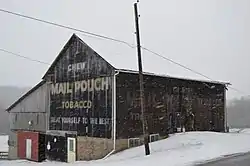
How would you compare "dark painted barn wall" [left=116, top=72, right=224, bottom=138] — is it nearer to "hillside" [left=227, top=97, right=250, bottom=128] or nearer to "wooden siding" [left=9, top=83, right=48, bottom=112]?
"wooden siding" [left=9, top=83, right=48, bottom=112]

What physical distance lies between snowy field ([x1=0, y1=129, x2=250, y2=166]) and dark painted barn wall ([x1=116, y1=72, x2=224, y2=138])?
1627mm

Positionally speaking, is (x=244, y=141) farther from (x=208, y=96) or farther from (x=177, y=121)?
(x=208, y=96)

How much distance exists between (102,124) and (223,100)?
42.1 ft

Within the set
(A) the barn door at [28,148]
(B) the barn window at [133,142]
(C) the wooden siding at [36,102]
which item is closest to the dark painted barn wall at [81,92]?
(C) the wooden siding at [36,102]

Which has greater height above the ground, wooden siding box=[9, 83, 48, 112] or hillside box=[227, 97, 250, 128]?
wooden siding box=[9, 83, 48, 112]

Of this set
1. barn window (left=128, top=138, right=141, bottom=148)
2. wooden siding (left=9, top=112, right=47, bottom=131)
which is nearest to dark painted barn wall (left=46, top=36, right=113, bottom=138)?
wooden siding (left=9, top=112, right=47, bottom=131)

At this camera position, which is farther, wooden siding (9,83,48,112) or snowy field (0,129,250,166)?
wooden siding (9,83,48,112)

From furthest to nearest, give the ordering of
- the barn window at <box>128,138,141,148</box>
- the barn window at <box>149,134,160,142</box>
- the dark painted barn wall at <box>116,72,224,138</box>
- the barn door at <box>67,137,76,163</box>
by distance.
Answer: the barn door at <box>67,137,76,163</box> → the barn window at <box>149,134,160,142</box> → the barn window at <box>128,138,141,148</box> → the dark painted barn wall at <box>116,72,224,138</box>

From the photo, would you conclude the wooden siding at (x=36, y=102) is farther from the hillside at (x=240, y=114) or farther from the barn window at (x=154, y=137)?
the hillside at (x=240, y=114)

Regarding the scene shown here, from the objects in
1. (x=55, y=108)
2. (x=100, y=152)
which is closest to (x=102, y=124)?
(x=100, y=152)

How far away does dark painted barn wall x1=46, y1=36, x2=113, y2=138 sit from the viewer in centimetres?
2502

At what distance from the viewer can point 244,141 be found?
24.3 metres

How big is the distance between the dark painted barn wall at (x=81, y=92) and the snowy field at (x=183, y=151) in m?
3.47

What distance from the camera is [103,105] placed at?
987 inches
